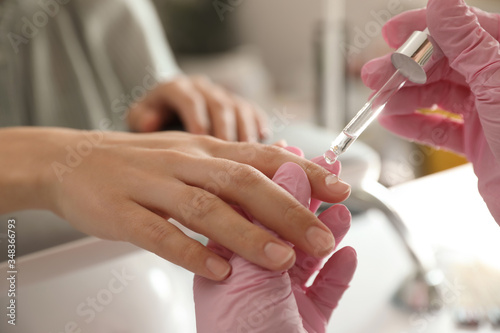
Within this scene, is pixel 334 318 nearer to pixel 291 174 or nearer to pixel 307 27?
pixel 291 174

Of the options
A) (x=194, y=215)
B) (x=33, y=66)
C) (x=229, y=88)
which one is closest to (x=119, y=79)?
(x=33, y=66)

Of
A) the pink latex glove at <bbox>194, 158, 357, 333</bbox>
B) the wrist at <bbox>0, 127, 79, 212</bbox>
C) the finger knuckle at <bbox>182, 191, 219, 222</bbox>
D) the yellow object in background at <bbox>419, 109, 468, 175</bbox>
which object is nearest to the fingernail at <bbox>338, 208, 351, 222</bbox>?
the pink latex glove at <bbox>194, 158, 357, 333</bbox>

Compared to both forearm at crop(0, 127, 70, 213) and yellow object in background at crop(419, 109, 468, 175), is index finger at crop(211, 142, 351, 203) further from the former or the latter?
→ yellow object in background at crop(419, 109, 468, 175)

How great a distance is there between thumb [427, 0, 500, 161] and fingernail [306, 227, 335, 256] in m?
0.21

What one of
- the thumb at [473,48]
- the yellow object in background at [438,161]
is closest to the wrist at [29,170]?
the thumb at [473,48]

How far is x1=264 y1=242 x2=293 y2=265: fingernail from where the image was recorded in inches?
14.8

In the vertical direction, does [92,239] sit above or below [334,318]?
above

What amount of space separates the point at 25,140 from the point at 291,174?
374mm

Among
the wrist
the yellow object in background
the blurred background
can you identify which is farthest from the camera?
the blurred background

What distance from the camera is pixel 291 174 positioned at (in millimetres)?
425

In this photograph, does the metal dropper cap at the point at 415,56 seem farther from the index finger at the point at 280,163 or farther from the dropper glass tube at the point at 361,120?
the index finger at the point at 280,163

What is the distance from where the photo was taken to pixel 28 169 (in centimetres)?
57

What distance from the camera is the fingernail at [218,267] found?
0.40 metres

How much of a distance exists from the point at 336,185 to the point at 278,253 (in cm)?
9
